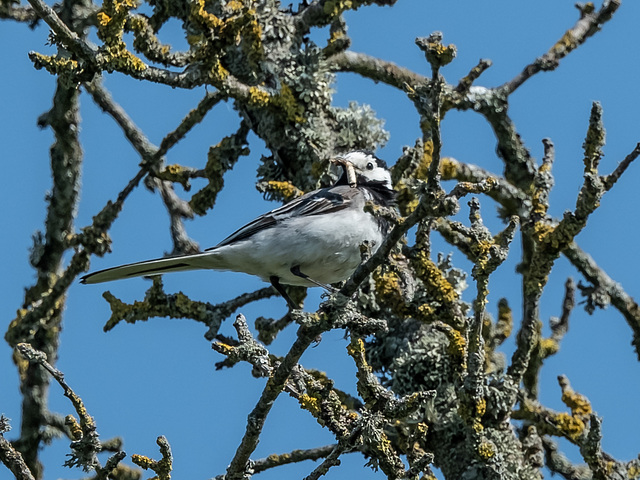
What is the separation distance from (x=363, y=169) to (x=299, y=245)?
979 millimetres

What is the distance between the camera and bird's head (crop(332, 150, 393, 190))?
20.7 ft

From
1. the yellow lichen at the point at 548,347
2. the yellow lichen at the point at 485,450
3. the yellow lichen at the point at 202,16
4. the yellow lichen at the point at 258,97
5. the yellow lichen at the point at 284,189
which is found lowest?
the yellow lichen at the point at 485,450

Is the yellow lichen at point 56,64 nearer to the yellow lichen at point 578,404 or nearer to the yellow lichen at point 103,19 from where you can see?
the yellow lichen at point 103,19

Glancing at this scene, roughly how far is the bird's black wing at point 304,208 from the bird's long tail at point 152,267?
5.5 inches

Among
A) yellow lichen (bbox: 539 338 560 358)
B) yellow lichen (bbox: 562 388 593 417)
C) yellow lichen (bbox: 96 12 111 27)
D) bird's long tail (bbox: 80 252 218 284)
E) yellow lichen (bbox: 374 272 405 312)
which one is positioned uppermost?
yellow lichen (bbox: 96 12 111 27)

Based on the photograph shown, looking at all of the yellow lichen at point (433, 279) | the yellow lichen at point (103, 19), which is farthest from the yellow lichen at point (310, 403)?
the yellow lichen at point (103, 19)

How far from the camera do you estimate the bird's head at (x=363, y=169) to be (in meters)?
6.32

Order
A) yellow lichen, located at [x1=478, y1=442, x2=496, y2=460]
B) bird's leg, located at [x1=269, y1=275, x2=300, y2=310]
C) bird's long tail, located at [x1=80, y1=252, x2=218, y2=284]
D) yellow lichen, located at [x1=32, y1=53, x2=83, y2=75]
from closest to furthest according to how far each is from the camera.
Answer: yellow lichen, located at [x1=478, y1=442, x2=496, y2=460]
yellow lichen, located at [x1=32, y1=53, x2=83, y2=75]
bird's long tail, located at [x1=80, y1=252, x2=218, y2=284]
bird's leg, located at [x1=269, y1=275, x2=300, y2=310]

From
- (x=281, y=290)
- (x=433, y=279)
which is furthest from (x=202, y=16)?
(x=433, y=279)

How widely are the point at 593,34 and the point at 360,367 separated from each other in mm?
3992

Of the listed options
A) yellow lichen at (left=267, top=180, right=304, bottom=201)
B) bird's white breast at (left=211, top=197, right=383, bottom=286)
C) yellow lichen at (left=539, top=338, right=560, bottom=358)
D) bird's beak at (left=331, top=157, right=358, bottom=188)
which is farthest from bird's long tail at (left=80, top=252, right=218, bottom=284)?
yellow lichen at (left=539, top=338, right=560, bottom=358)

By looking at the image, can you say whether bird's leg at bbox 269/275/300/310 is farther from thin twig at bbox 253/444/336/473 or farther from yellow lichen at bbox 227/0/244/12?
yellow lichen at bbox 227/0/244/12

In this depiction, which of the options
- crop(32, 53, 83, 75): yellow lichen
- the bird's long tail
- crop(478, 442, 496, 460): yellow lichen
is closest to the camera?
crop(478, 442, 496, 460): yellow lichen

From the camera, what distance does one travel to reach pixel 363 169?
21.5 feet
